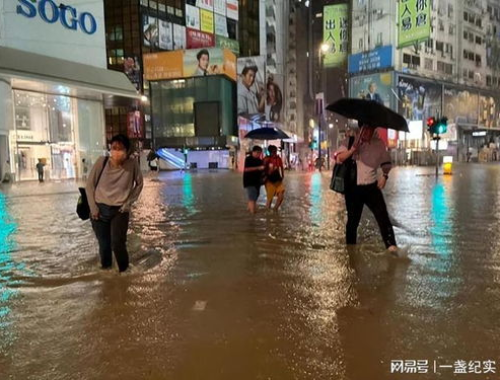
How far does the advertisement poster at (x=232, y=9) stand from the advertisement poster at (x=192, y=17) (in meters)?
5.64

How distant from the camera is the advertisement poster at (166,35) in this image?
234ft

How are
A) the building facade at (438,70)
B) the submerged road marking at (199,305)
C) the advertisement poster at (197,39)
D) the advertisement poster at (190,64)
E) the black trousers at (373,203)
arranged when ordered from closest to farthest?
the submerged road marking at (199,305) → the black trousers at (373,203) → the advertisement poster at (190,64) → the building facade at (438,70) → the advertisement poster at (197,39)

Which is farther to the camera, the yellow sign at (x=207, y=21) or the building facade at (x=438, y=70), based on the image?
the yellow sign at (x=207, y=21)

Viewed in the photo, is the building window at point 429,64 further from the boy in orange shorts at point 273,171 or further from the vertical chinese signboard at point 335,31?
the boy in orange shorts at point 273,171

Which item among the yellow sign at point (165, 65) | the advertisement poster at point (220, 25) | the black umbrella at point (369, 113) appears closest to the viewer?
the black umbrella at point (369, 113)

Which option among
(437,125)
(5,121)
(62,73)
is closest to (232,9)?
(62,73)

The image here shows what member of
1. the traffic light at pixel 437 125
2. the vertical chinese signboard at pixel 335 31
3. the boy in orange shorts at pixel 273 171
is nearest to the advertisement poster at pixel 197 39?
the vertical chinese signboard at pixel 335 31

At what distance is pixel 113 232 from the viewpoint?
5.41 m

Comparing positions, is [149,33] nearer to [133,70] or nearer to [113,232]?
[133,70]

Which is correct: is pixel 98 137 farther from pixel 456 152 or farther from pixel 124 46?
pixel 456 152

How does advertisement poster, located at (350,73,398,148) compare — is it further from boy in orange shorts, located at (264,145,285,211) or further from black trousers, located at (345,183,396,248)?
black trousers, located at (345,183,396,248)

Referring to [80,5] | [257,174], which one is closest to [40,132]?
[80,5]

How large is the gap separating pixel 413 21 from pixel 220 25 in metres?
28.7

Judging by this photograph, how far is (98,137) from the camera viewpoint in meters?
32.9
